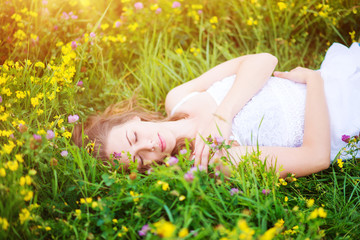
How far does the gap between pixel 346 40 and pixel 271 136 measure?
5.28ft

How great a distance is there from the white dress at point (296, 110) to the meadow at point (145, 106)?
0.66ft

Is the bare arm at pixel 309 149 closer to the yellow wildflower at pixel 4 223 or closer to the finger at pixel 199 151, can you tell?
the finger at pixel 199 151

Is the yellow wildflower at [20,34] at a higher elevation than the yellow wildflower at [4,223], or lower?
higher

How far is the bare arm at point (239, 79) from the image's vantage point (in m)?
2.43

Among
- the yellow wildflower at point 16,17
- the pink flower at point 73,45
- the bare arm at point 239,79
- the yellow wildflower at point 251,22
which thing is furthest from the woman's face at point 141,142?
the yellow wildflower at point 251,22

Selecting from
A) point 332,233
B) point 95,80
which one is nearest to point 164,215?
point 332,233

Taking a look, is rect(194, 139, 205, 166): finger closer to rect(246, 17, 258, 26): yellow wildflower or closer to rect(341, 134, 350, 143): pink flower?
rect(341, 134, 350, 143): pink flower

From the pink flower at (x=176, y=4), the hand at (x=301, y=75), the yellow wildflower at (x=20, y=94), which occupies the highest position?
the pink flower at (x=176, y=4)

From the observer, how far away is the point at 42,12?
2939 mm

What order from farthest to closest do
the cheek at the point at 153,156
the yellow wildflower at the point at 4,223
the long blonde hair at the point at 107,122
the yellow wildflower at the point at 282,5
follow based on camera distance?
the yellow wildflower at the point at 282,5 → the long blonde hair at the point at 107,122 → the cheek at the point at 153,156 → the yellow wildflower at the point at 4,223

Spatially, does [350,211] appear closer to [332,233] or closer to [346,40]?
[332,233]

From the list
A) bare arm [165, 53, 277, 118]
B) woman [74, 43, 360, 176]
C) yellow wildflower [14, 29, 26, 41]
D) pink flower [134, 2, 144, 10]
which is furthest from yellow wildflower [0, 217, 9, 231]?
pink flower [134, 2, 144, 10]

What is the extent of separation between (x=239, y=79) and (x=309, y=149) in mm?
745

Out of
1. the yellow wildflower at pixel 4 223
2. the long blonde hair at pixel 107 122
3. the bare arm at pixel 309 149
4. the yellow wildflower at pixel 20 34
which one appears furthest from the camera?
the yellow wildflower at pixel 20 34
